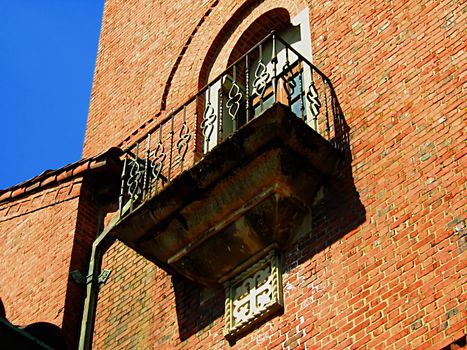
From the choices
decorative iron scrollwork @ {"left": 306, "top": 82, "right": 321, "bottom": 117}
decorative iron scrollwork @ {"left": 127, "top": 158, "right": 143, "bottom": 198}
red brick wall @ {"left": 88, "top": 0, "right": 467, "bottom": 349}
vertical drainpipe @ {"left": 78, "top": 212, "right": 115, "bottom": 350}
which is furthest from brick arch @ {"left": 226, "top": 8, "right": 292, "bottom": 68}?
vertical drainpipe @ {"left": 78, "top": 212, "right": 115, "bottom": 350}

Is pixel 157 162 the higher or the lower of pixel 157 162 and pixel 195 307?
the higher

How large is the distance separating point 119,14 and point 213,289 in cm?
623

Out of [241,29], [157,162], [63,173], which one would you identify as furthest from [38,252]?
[241,29]

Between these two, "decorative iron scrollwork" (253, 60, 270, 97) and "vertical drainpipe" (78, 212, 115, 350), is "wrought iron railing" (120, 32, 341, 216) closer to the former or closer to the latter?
"decorative iron scrollwork" (253, 60, 270, 97)

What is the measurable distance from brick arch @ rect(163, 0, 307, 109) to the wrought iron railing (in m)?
0.29

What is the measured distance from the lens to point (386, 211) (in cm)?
887

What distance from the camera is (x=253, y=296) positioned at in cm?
949

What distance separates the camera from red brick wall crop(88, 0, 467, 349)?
8.16 metres

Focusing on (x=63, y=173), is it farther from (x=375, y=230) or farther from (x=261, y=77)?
(x=375, y=230)

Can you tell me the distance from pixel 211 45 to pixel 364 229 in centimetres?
443

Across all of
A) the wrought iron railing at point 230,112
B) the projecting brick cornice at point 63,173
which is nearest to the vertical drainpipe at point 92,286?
the wrought iron railing at point 230,112

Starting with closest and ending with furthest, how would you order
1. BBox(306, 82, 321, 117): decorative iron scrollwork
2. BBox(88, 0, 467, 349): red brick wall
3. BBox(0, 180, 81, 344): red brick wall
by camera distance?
BBox(88, 0, 467, 349): red brick wall < BBox(306, 82, 321, 117): decorative iron scrollwork < BBox(0, 180, 81, 344): red brick wall

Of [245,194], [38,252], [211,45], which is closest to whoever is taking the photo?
[245,194]

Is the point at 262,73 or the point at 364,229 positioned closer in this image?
the point at 364,229
